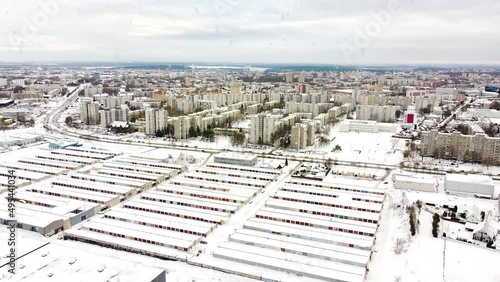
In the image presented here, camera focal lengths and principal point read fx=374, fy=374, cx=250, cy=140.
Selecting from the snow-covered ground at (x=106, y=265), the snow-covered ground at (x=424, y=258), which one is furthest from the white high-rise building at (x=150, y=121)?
the snow-covered ground at (x=424, y=258)

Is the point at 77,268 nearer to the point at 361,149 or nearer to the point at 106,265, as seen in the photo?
the point at 106,265

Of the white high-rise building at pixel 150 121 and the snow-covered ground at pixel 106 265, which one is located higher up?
the white high-rise building at pixel 150 121

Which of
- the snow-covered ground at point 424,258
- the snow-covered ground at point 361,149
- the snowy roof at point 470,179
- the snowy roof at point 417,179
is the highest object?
the snowy roof at point 470,179

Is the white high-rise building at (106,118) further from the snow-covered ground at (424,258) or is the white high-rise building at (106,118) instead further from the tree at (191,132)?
the snow-covered ground at (424,258)

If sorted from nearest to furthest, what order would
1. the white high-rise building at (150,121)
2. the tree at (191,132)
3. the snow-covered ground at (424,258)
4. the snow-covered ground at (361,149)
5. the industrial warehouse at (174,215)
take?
the snow-covered ground at (424,258) < the industrial warehouse at (174,215) < the snow-covered ground at (361,149) < the tree at (191,132) < the white high-rise building at (150,121)

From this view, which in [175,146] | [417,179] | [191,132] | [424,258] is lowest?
[424,258]

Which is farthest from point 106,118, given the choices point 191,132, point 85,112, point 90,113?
point 191,132

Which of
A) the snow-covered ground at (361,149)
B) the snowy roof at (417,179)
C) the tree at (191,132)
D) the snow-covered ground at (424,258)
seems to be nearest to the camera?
the snow-covered ground at (424,258)

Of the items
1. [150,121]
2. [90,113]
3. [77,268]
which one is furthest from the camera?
[90,113]

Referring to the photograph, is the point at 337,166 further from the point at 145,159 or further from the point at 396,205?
the point at 145,159

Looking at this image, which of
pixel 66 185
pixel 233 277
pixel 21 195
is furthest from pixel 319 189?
pixel 21 195

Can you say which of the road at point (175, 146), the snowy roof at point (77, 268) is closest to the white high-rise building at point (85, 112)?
the road at point (175, 146)

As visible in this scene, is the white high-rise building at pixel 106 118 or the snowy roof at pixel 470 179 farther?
the white high-rise building at pixel 106 118
